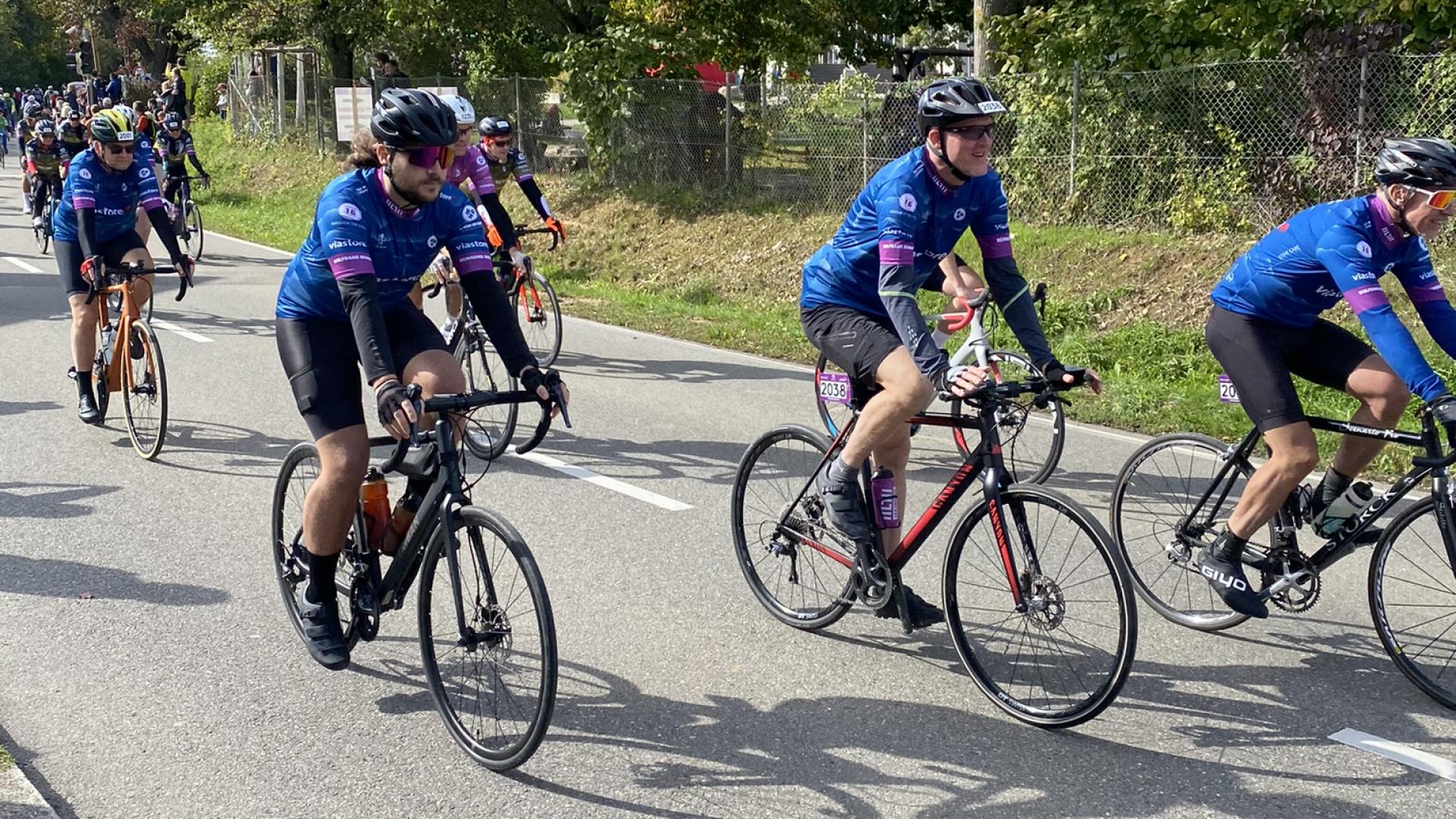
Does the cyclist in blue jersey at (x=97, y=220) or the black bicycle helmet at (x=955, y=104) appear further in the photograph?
the cyclist in blue jersey at (x=97, y=220)

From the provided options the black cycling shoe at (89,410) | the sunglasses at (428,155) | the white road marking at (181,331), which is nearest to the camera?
the sunglasses at (428,155)

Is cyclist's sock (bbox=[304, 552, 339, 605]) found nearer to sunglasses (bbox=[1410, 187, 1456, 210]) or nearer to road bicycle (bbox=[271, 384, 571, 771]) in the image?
road bicycle (bbox=[271, 384, 571, 771])

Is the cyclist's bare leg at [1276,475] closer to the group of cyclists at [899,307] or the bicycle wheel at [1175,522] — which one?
the group of cyclists at [899,307]

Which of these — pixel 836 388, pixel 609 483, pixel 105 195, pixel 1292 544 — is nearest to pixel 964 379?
pixel 836 388

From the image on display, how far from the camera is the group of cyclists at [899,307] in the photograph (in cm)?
450

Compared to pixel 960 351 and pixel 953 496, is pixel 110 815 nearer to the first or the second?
pixel 953 496

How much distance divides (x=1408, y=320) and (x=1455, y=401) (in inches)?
287

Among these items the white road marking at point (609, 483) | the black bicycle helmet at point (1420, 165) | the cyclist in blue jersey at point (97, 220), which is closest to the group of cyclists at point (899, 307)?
the black bicycle helmet at point (1420, 165)

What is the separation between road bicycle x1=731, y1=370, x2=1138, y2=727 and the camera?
4293 mm

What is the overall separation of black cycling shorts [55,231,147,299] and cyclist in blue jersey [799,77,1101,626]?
570cm

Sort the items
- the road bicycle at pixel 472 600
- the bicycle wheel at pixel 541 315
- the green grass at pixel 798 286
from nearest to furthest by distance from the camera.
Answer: the road bicycle at pixel 472 600, the green grass at pixel 798 286, the bicycle wheel at pixel 541 315

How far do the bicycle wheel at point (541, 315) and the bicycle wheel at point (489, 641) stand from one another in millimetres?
6406

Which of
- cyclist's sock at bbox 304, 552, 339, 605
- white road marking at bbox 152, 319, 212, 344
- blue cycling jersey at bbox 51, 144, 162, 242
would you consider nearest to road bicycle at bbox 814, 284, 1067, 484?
cyclist's sock at bbox 304, 552, 339, 605

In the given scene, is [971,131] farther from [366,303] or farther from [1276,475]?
[366,303]
